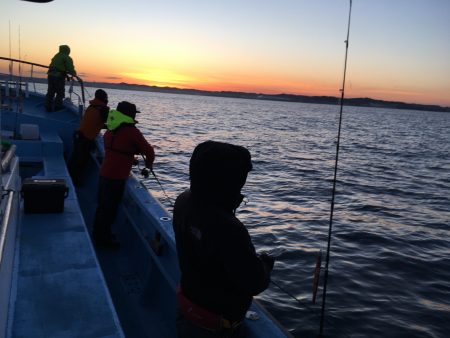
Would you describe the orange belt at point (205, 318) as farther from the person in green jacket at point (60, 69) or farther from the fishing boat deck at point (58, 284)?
the person in green jacket at point (60, 69)

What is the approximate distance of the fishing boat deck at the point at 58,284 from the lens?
288cm

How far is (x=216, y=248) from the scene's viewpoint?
202 centimetres

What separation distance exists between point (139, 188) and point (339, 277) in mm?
4572

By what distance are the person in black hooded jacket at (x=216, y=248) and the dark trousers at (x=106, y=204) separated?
314 centimetres

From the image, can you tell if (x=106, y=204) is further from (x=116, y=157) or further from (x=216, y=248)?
(x=216, y=248)

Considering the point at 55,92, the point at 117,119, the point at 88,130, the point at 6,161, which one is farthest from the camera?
the point at 55,92

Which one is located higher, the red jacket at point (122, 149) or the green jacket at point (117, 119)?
the green jacket at point (117, 119)

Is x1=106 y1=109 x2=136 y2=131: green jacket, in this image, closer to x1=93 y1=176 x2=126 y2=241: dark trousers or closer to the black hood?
x1=93 y1=176 x2=126 y2=241: dark trousers

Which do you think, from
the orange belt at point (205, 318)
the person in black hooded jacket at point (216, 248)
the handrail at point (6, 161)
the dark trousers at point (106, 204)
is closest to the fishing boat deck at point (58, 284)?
the dark trousers at point (106, 204)

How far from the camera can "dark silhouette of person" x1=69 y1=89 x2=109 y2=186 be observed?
23.1 feet

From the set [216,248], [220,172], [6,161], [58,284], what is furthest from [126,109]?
[216,248]

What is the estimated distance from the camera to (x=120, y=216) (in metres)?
6.34

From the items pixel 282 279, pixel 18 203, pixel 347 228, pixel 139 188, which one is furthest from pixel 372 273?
pixel 18 203

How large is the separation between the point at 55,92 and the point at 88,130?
15.6 ft
